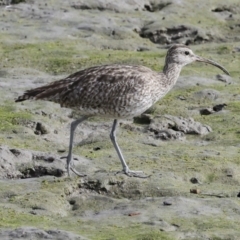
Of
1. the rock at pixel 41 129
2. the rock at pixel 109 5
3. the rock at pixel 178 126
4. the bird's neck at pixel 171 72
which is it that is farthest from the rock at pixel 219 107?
the rock at pixel 109 5

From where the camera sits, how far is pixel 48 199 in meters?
12.6

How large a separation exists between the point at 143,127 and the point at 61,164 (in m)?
3.13

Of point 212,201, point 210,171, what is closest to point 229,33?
point 210,171

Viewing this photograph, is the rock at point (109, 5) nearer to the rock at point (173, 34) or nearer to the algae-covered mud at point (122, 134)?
the algae-covered mud at point (122, 134)

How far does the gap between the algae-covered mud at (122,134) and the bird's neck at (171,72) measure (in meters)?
1.08

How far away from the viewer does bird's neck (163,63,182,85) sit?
590 inches

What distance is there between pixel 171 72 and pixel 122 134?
6.10 feet

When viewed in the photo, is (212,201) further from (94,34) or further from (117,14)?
(117,14)

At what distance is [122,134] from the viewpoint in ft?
54.4

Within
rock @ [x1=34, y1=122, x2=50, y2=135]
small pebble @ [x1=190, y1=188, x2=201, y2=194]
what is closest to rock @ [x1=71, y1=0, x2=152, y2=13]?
rock @ [x1=34, y1=122, x2=50, y2=135]

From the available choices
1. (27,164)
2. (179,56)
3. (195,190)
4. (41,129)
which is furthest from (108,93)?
(41,129)

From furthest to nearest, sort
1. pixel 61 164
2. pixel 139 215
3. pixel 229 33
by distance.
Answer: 1. pixel 229 33
2. pixel 61 164
3. pixel 139 215

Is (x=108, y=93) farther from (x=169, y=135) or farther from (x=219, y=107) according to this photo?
(x=219, y=107)

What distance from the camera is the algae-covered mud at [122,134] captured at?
12000mm
